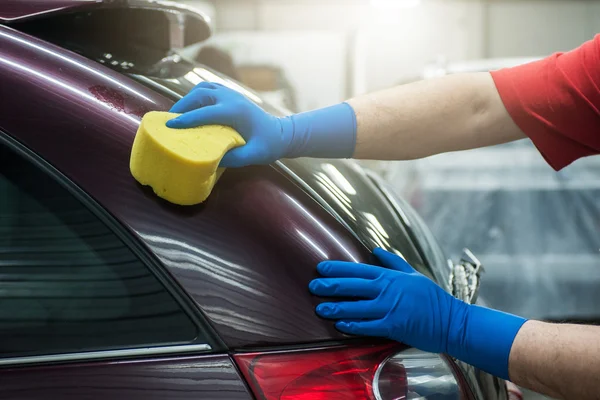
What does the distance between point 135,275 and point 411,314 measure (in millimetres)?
436

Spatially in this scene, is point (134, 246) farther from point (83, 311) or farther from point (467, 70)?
point (467, 70)

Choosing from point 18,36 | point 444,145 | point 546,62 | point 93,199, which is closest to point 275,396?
point 93,199

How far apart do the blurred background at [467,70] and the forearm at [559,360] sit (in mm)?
2529

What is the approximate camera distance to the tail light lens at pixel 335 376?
889 millimetres

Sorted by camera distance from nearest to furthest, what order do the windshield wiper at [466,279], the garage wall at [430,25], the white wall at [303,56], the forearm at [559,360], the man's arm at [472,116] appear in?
the forearm at [559,360], the man's arm at [472,116], the windshield wiper at [466,279], the white wall at [303,56], the garage wall at [430,25]

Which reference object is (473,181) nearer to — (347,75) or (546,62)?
(546,62)

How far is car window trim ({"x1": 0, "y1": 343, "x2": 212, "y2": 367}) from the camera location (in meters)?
0.89

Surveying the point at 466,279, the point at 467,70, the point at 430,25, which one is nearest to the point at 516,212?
the point at 467,70

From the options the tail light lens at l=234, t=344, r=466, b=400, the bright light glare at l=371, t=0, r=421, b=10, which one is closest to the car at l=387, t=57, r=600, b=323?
the tail light lens at l=234, t=344, r=466, b=400

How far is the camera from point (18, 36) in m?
1.02

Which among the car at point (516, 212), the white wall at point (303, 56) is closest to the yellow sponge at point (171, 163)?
the car at point (516, 212)

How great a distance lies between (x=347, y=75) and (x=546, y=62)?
5.27 meters

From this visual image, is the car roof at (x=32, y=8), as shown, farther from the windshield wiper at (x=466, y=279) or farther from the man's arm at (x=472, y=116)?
the windshield wiper at (x=466, y=279)

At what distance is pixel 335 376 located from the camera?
0.91 metres
